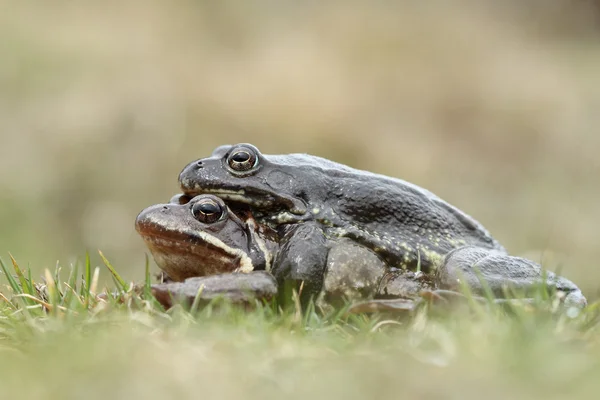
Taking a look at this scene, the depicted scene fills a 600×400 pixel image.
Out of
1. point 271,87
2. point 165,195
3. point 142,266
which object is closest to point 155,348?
point 142,266

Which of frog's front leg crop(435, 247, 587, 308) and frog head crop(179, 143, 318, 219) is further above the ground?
frog head crop(179, 143, 318, 219)

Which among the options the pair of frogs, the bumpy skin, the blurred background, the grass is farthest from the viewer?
the blurred background

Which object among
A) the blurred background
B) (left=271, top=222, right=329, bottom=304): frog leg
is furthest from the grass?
the blurred background

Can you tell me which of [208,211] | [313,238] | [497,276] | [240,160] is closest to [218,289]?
[208,211]

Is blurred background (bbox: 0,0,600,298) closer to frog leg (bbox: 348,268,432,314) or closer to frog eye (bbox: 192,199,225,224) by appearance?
frog leg (bbox: 348,268,432,314)

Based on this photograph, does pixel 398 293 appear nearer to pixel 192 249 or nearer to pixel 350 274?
pixel 350 274

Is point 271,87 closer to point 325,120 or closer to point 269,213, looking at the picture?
point 325,120
